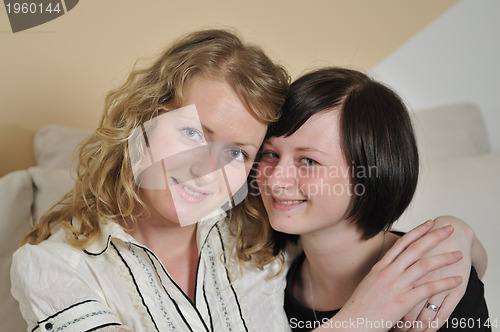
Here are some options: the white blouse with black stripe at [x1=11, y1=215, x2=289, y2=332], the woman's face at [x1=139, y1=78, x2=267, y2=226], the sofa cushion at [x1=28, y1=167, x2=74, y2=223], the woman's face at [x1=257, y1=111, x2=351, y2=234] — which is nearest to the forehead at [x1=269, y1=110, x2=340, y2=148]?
the woman's face at [x1=257, y1=111, x2=351, y2=234]

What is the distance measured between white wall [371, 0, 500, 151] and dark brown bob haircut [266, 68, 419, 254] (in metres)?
1.02

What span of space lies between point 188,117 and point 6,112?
700 millimetres

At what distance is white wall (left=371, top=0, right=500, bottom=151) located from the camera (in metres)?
2.21

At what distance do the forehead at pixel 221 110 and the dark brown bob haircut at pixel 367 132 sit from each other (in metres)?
0.10

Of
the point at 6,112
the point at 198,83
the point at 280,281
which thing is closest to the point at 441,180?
the point at 280,281

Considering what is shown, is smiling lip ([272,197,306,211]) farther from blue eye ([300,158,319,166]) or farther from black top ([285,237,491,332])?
black top ([285,237,491,332])

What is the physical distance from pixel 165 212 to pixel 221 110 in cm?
25

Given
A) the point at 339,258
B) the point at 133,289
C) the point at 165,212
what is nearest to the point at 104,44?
the point at 165,212

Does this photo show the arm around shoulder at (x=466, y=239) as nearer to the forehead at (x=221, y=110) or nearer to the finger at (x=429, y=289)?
the finger at (x=429, y=289)

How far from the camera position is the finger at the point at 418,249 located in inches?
44.4

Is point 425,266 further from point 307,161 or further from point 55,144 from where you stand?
point 55,144

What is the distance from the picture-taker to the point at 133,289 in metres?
1.15

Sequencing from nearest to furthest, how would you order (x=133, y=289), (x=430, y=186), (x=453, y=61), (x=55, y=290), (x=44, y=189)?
(x=55, y=290)
(x=133, y=289)
(x=44, y=189)
(x=430, y=186)
(x=453, y=61)

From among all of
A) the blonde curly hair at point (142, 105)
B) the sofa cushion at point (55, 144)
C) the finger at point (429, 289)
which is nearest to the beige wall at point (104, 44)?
the sofa cushion at point (55, 144)
